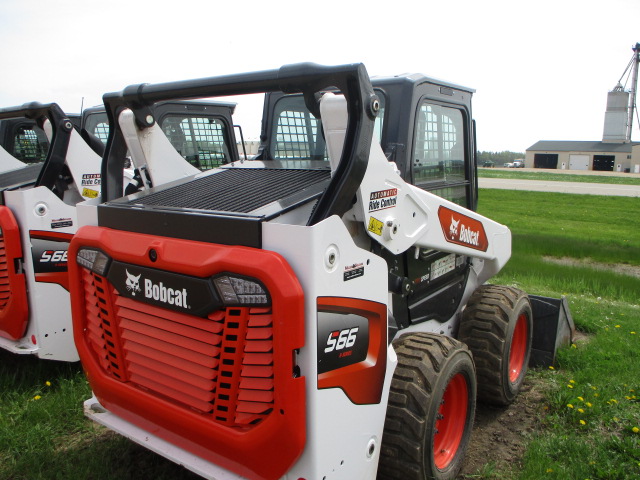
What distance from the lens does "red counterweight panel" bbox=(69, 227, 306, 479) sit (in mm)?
2115

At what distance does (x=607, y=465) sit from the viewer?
3.28m

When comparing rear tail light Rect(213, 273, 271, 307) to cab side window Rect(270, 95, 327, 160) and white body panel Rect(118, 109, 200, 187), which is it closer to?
white body panel Rect(118, 109, 200, 187)

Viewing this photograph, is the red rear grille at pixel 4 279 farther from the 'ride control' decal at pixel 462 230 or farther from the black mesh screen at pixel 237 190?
the 'ride control' decal at pixel 462 230

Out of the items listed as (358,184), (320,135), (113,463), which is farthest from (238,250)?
(113,463)

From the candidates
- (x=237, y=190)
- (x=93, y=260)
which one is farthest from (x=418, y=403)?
(x=93, y=260)

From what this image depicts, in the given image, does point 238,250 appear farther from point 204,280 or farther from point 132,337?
point 132,337

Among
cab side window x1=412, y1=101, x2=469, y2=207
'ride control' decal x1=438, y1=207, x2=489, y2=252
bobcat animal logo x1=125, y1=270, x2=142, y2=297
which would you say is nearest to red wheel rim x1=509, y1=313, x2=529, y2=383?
'ride control' decal x1=438, y1=207, x2=489, y2=252

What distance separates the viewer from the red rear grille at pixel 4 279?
169 inches

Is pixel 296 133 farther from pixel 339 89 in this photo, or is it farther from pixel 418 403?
pixel 418 403

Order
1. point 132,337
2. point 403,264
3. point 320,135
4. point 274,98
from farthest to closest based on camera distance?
point 274,98
point 320,135
point 403,264
point 132,337

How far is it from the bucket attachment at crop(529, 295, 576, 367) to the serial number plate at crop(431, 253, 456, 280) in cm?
152

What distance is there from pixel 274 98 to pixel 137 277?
191 cm

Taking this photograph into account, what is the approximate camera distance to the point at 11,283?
14.1ft

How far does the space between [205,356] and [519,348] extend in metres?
3.08
